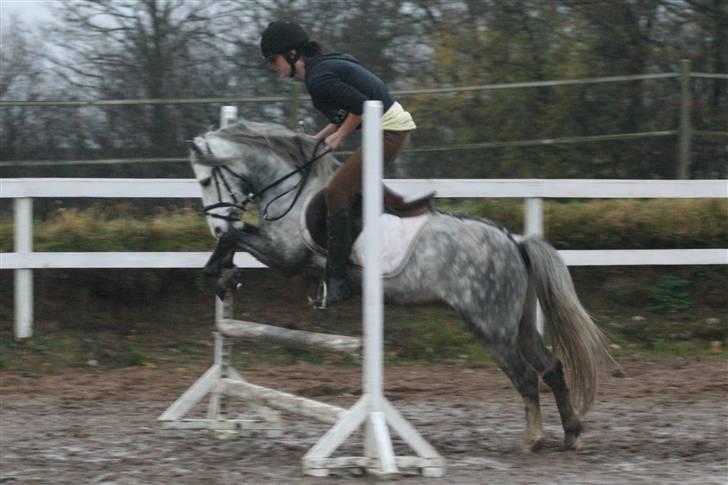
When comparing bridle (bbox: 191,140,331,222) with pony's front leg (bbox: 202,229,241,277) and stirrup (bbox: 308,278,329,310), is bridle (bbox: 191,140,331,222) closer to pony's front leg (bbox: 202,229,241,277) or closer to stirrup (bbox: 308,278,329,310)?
pony's front leg (bbox: 202,229,241,277)

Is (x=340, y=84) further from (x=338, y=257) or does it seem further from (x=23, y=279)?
(x=23, y=279)

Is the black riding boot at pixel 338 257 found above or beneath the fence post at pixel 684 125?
beneath

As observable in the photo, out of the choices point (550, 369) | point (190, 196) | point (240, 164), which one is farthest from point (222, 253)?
point (190, 196)

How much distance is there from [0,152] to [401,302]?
5950mm

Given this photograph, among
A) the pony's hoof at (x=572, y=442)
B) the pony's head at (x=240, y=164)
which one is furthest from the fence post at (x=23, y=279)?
the pony's hoof at (x=572, y=442)

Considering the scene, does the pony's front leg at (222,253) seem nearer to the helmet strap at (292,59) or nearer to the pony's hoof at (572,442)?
the helmet strap at (292,59)

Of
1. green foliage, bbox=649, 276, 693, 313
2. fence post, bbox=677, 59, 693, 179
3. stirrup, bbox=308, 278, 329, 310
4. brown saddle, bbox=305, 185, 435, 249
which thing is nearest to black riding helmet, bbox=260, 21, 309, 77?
brown saddle, bbox=305, 185, 435, 249

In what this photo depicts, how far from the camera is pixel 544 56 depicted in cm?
1259

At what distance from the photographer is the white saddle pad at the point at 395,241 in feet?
20.4

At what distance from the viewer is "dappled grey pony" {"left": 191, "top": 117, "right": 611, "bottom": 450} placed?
6250mm

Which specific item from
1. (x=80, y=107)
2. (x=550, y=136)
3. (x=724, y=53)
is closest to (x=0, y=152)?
(x=80, y=107)

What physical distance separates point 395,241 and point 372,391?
942 mm

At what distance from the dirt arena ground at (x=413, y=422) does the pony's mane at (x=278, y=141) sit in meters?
1.59

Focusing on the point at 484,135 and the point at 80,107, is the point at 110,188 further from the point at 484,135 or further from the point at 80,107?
the point at 484,135
